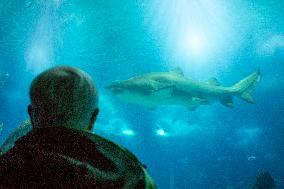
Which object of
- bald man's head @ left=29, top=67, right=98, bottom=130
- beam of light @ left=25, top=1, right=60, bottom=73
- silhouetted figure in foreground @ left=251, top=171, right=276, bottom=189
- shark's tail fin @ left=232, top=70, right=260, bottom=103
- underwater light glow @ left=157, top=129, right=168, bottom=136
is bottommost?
silhouetted figure in foreground @ left=251, top=171, right=276, bottom=189

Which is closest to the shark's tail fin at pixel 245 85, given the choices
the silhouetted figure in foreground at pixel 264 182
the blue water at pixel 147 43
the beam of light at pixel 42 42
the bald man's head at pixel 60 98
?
the blue water at pixel 147 43

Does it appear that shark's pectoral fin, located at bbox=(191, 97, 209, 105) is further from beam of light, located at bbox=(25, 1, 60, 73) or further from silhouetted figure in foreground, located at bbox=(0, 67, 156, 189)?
silhouetted figure in foreground, located at bbox=(0, 67, 156, 189)

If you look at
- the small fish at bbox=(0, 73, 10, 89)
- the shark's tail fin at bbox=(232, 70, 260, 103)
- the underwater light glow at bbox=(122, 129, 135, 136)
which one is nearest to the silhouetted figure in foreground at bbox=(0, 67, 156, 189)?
the shark's tail fin at bbox=(232, 70, 260, 103)

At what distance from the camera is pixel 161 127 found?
65.4 ft

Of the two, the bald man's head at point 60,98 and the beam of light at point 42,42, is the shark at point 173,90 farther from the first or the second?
the bald man's head at point 60,98

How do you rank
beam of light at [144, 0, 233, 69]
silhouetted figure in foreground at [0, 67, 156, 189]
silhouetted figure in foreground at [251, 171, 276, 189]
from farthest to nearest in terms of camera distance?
silhouetted figure in foreground at [251, 171, 276, 189], beam of light at [144, 0, 233, 69], silhouetted figure in foreground at [0, 67, 156, 189]

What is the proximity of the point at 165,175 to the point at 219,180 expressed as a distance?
927 centimetres

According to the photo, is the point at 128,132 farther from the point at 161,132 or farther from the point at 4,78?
the point at 4,78

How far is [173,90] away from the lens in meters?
7.47

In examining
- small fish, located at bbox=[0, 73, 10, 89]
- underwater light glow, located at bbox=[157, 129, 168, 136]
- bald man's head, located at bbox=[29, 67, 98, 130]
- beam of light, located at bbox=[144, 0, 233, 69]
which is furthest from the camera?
underwater light glow, located at bbox=[157, 129, 168, 136]

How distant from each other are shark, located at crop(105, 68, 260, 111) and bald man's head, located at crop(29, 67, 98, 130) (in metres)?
6.01

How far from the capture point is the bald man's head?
1077mm

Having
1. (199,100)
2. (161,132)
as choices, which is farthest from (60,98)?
(161,132)

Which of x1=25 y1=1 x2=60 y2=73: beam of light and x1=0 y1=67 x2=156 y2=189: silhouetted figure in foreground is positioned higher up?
x1=25 y1=1 x2=60 y2=73: beam of light
